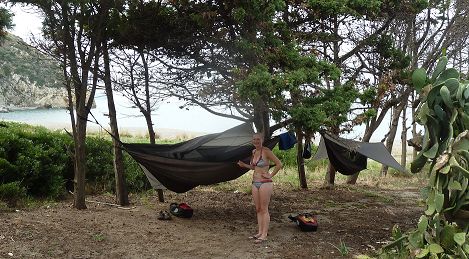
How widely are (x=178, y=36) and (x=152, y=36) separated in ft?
1.25

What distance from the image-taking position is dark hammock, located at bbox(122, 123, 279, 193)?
4.22m

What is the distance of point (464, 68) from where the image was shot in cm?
845

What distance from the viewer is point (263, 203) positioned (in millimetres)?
3615

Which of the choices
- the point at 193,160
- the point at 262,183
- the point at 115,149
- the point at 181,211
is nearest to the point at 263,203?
the point at 262,183

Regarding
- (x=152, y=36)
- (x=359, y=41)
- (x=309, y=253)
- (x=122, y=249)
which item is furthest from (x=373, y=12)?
(x=122, y=249)

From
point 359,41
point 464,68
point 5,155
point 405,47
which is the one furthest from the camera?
point 464,68

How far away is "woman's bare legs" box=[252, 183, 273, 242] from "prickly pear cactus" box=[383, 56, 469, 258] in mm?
1264

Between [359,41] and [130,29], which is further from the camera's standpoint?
[359,41]

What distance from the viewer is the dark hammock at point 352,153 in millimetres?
5570

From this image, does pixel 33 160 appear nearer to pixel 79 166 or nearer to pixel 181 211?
pixel 79 166

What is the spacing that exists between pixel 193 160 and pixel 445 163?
256 centimetres

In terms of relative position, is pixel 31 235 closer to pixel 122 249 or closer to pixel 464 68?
pixel 122 249

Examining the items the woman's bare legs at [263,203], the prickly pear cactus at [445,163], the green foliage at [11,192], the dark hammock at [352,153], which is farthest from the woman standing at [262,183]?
the green foliage at [11,192]

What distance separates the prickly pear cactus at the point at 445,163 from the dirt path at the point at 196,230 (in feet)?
2.54
